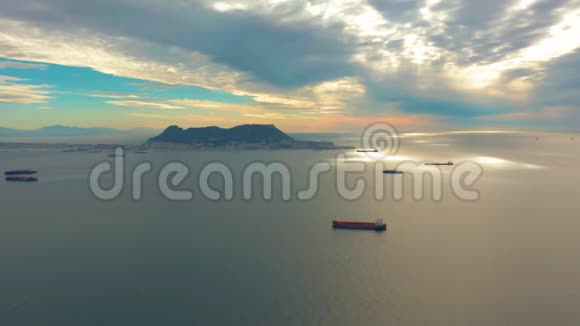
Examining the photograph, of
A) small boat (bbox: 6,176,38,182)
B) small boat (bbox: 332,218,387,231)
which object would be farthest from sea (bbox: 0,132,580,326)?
small boat (bbox: 6,176,38,182)

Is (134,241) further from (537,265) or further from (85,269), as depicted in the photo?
(537,265)

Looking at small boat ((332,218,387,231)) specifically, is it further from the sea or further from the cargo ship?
the cargo ship

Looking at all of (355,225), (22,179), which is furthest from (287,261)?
(22,179)

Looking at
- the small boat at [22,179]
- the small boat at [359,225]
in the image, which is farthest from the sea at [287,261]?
the small boat at [22,179]

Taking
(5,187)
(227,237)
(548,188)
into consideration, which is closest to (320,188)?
(227,237)

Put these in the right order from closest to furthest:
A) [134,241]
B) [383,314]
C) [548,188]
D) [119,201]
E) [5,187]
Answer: [383,314], [134,241], [119,201], [548,188], [5,187]

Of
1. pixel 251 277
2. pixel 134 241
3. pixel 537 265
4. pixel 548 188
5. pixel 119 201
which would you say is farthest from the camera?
pixel 548 188

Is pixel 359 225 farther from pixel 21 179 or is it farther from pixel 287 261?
pixel 21 179

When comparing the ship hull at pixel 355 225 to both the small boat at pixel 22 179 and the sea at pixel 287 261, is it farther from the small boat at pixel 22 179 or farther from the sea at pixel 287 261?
the small boat at pixel 22 179
